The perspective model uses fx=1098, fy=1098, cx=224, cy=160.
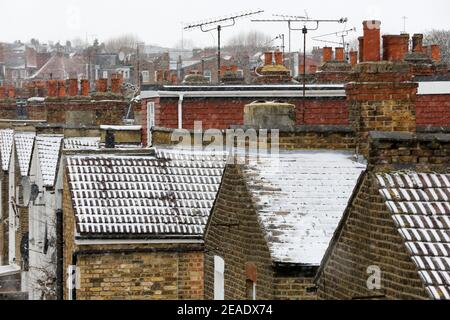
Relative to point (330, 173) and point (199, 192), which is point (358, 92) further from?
point (199, 192)

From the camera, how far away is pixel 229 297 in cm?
1420

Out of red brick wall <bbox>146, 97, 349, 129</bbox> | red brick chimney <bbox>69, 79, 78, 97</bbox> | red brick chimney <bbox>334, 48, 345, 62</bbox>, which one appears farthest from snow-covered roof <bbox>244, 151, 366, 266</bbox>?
red brick chimney <bbox>69, 79, 78, 97</bbox>

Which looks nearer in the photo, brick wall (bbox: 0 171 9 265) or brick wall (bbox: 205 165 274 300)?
brick wall (bbox: 205 165 274 300)

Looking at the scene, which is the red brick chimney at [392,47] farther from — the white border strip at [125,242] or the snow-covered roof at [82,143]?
the snow-covered roof at [82,143]

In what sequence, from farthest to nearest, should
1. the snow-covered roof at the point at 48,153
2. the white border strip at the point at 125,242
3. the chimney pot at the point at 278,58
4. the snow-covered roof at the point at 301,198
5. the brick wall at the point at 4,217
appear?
the brick wall at the point at 4,217, the chimney pot at the point at 278,58, the snow-covered roof at the point at 48,153, the white border strip at the point at 125,242, the snow-covered roof at the point at 301,198

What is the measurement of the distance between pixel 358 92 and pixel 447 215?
227 inches

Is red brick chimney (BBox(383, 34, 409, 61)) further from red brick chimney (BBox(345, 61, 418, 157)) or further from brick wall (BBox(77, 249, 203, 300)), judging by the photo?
brick wall (BBox(77, 249, 203, 300))

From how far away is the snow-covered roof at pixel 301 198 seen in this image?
41.2 ft

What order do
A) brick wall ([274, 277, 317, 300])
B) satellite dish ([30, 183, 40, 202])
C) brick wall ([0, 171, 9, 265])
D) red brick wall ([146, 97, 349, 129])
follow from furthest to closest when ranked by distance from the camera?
brick wall ([0, 171, 9, 265])
red brick wall ([146, 97, 349, 129])
satellite dish ([30, 183, 40, 202])
brick wall ([274, 277, 317, 300])

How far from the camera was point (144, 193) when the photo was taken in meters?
17.7

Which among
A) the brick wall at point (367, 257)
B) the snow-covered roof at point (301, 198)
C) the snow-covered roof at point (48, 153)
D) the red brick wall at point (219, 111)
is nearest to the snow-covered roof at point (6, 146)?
the snow-covered roof at point (48, 153)

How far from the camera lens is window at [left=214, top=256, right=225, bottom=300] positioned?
14.6 metres

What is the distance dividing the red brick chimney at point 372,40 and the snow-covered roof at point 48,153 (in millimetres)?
12415

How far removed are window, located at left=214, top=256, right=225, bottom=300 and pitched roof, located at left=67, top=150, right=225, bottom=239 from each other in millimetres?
1991
